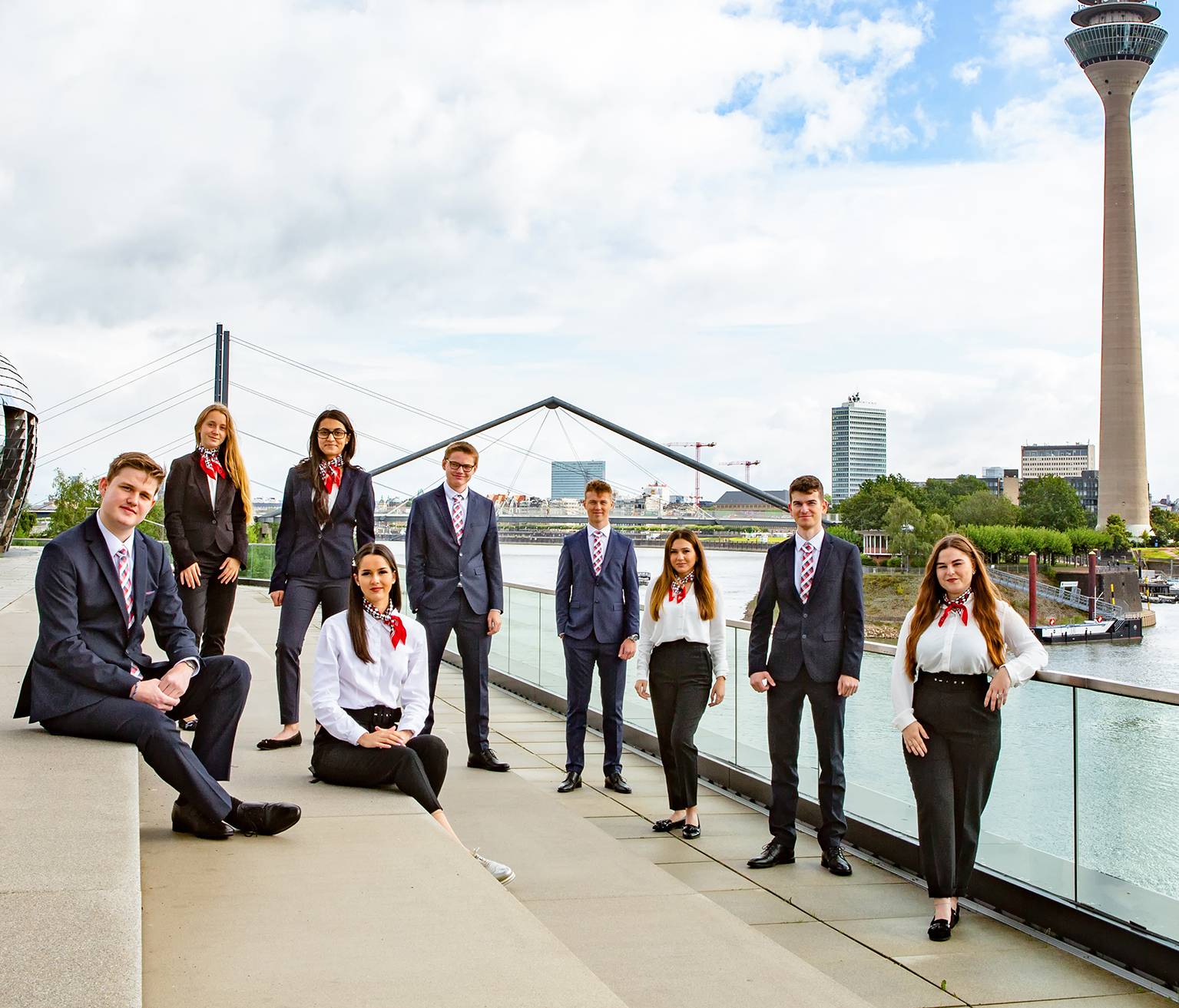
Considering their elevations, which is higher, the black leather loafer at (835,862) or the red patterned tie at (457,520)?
the red patterned tie at (457,520)

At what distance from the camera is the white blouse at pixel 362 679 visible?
442cm

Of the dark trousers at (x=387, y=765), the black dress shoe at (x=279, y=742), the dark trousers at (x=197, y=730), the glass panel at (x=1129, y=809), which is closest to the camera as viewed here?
the dark trousers at (x=197, y=730)

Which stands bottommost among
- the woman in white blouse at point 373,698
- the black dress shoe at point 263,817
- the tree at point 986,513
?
the black dress shoe at point 263,817

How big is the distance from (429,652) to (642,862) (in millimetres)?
1934

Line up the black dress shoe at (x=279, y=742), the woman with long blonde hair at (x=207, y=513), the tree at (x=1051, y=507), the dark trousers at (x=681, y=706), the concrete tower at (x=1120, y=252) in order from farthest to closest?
the tree at (x=1051, y=507), the concrete tower at (x=1120, y=252), the woman with long blonde hair at (x=207, y=513), the dark trousers at (x=681, y=706), the black dress shoe at (x=279, y=742)

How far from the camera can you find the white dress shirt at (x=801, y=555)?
4930mm

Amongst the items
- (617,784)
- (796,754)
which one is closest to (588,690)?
(617,784)

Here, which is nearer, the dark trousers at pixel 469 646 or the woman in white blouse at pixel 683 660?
the woman in white blouse at pixel 683 660

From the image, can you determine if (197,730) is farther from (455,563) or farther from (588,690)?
(588,690)

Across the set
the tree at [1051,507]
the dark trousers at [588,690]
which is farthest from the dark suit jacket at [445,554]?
the tree at [1051,507]

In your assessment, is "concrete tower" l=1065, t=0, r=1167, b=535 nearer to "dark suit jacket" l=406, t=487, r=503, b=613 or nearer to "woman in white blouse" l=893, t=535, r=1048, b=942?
"dark suit jacket" l=406, t=487, r=503, b=613

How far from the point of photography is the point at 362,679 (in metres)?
4.50

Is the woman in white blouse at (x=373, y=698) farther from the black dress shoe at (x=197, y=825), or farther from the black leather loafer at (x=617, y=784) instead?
the black leather loafer at (x=617, y=784)

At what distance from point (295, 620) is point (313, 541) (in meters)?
0.37
